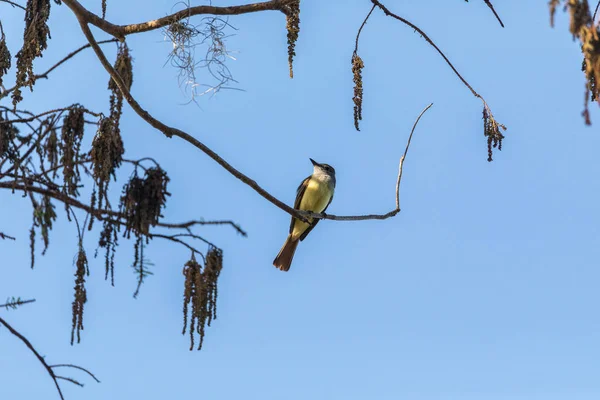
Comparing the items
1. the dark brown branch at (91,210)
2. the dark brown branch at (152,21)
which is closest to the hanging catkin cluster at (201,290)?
the dark brown branch at (91,210)

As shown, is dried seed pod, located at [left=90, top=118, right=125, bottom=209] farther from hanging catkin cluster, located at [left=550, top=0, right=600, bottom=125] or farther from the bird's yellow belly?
the bird's yellow belly

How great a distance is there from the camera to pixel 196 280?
3861 millimetres

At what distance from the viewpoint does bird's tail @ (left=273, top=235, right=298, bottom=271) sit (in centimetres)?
1070

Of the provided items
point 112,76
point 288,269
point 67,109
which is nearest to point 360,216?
point 112,76

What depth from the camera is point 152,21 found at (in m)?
5.16

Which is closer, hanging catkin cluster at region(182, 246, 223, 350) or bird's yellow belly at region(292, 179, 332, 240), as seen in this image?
hanging catkin cluster at region(182, 246, 223, 350)

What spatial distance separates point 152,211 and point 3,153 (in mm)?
1214

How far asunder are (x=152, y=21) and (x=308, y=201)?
20.4 ft

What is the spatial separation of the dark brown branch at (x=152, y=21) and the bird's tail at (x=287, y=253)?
5.79m

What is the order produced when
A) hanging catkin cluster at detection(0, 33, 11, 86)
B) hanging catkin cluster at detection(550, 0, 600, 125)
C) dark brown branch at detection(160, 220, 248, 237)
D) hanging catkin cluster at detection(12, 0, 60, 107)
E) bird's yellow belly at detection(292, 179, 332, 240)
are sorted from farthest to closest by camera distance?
bird's yellow belly at detection(292, 179, 332, 240) < hanging catkin cluster at detection(0, 33, 11, 86) < hanging catkin cluster at detection(12, 0, 60, 107) < dark brown branch at detection(160, 220, 248, 237) < hanging catkin cluster at detection(550, 0, 600, 125)

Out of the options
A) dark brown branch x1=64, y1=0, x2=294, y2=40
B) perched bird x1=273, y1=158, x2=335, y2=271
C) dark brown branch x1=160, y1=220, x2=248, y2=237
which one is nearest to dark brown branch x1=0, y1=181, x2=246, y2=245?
dark brown branch x1=160, y1=220, x2=248, y2=237

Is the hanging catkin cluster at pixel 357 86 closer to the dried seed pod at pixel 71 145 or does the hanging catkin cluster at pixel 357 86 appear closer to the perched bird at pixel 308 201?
the dried seed pod at pixel 71 145

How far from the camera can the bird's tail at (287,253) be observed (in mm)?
10695

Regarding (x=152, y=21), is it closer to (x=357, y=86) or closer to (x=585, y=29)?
(x=357, y=86)
